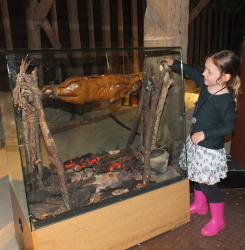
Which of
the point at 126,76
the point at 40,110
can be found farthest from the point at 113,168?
the point at 40,110

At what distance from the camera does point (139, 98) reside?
82.3 inches

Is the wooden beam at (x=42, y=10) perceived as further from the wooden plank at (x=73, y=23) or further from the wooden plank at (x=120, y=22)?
the wooden plank at (x=120, y=22)

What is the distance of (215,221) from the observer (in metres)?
2.07

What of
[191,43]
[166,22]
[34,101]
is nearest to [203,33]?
[191,43]

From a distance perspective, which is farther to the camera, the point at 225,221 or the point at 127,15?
the point at 127,15

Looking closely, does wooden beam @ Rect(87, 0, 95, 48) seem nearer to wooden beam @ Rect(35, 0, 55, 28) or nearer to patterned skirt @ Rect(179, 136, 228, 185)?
wooden beam @ Rect(35, 0, 55, 28)

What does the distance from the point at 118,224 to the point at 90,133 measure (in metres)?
0.85

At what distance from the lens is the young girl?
179 cm

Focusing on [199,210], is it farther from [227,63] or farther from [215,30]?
[215,30]

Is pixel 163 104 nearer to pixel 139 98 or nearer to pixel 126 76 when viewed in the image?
pixel 139 98

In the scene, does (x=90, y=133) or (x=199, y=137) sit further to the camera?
(x=90, y=133)

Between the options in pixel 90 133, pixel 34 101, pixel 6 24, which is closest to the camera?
pixel 34 101

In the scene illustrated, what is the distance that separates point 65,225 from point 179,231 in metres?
0.93

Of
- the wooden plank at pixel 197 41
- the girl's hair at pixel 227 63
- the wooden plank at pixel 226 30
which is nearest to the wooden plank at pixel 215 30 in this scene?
the wooden plank at pixel 226 30
